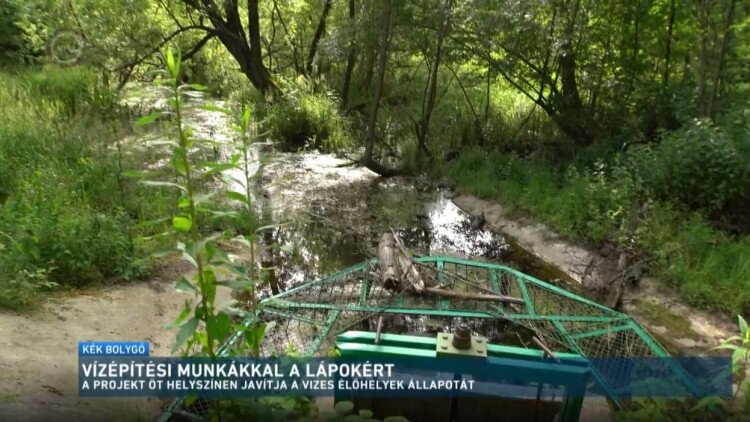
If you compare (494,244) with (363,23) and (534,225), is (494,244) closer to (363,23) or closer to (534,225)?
(534,225)

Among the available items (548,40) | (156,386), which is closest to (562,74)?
(548,40)

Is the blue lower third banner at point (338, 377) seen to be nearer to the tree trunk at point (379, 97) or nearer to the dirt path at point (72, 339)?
the dirt path at point (72, 339)

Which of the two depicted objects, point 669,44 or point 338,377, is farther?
point 669,44

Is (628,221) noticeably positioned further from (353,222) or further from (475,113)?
(475,113)

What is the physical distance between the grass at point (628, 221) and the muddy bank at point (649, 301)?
0.14 metres

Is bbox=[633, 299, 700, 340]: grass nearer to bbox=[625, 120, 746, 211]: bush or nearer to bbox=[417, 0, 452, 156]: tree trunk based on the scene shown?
bbox=[625, 120, 746, 211]: bush

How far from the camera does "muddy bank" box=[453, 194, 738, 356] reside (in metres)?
4.66

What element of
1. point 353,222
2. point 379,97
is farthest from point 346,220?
point 379,97

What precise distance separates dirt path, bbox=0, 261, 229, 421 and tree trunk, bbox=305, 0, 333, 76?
8.79 metres

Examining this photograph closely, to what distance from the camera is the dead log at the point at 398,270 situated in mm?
4086

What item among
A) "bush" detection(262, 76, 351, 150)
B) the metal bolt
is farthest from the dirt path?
"bush" detection(262, 76, 351, 150)

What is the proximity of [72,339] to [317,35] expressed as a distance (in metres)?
10.5

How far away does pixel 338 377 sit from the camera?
8.38ft

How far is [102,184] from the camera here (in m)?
5.96
